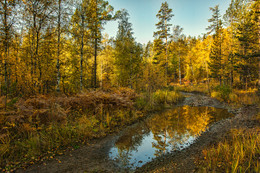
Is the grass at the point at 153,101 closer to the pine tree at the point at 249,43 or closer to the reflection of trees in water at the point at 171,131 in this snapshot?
the reflection of trees in water at the point at 171,131

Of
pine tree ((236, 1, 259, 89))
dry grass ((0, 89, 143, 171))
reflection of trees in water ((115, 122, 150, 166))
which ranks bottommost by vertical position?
reflection of trees in water ((115, 122, 150, 166))

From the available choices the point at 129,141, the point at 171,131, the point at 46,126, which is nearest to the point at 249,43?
the point at 171,131

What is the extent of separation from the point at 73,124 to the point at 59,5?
30.2ft

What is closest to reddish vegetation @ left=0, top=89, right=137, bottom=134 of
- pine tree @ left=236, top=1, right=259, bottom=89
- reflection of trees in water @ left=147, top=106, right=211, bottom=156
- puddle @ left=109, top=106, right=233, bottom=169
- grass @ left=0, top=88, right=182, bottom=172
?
grass @ left=0, top=88, right=182, bottom=172

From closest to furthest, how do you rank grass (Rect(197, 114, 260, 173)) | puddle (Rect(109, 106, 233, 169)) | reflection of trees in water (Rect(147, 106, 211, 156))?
grass (Rect(197, 114, 260, 173)) < puddle (Rect(109, 106, 233, 169)) < reflection of trees in water (Rect(147, 106, 211, 156))

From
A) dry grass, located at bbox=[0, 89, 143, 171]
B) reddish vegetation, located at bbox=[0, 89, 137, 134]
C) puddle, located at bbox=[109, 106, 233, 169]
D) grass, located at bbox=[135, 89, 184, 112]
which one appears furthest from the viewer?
grass, located at bbox=[135, 89, 184, 112]

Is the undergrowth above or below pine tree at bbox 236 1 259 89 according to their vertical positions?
below

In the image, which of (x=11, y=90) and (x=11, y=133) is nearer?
(x=11, y=133)

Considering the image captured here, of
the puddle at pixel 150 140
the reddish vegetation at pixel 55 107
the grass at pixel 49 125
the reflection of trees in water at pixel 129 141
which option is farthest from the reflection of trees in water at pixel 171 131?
the reddish vegetation at pixel 55 107

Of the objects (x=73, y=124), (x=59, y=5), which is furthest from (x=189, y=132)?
(x=59, y=5)

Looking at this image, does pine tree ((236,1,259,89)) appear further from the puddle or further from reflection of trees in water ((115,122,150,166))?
reflection of trees in water ((115,122,150,166))

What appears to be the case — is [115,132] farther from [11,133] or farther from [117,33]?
[117,33]

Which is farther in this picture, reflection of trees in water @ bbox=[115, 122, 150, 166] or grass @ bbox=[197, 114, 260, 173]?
reflection of trees in water @ bbox=[115, 122, 150, 166]

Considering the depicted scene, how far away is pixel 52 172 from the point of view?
312cm
